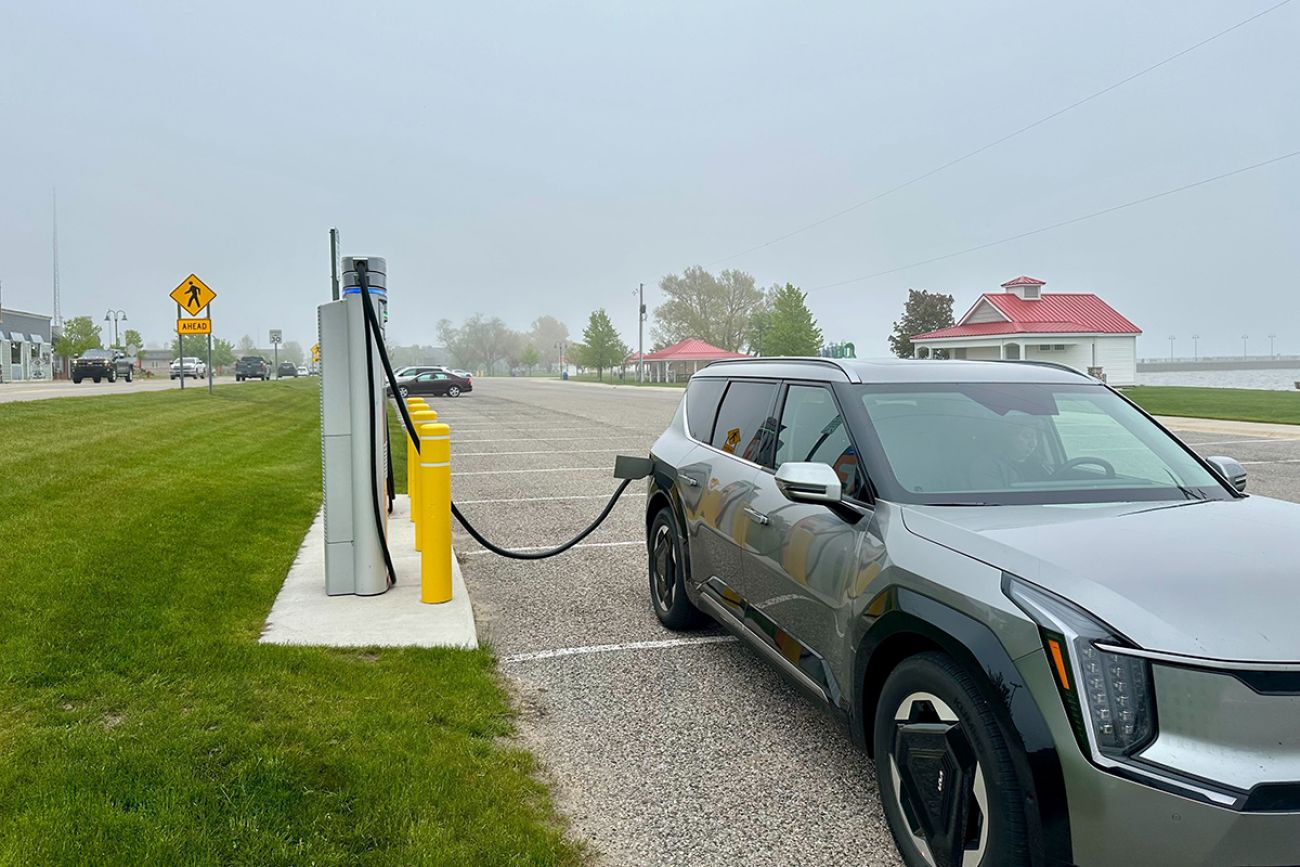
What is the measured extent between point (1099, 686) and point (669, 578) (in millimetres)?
3590

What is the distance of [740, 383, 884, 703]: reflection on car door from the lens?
3.30 metres

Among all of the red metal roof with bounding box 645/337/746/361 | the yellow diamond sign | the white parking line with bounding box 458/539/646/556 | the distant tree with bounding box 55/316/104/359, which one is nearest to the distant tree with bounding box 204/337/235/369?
the distant tree with bounding box 55/316/104/359

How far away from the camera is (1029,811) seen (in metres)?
2.33

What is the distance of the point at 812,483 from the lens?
11.0ft

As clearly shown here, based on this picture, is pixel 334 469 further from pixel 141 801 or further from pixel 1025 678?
pixel 1025 678

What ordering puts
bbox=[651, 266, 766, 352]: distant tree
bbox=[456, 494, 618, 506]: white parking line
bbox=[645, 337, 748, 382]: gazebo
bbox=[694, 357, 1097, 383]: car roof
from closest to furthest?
1. bbox=[694, 357, 1097, 383]: car roof
2. bbox=[456, 494, 618, 506]: white parking line
3. bbox=[645, 337, 748, 382]: gazebo
4. bbox=[651, 266, 766, 352]: distant tree

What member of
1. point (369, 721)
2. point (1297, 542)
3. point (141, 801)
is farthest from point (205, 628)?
point (1297, 542)

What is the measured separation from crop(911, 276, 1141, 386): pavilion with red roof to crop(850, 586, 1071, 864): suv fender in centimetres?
5097

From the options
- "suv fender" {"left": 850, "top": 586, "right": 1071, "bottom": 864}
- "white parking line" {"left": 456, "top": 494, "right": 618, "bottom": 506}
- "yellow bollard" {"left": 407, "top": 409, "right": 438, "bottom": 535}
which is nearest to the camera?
"suv fender" {"left": 850, "top": 586, "right": 1071, "bottom": 864}

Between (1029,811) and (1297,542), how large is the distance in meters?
1.23

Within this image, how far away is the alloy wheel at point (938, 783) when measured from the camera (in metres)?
2.57

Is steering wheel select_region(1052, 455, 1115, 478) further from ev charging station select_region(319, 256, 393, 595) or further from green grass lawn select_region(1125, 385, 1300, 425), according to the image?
green grass lawn select_region(1125, 385, 1300, 425)

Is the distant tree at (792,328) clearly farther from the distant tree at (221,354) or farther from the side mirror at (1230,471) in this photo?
the distant tree at (221,354)

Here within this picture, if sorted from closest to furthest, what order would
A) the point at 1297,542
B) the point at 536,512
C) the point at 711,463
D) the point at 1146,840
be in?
the point at 1146,840 → the point at 1297,542 → the point at 711,463 → the point at 536,512
